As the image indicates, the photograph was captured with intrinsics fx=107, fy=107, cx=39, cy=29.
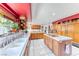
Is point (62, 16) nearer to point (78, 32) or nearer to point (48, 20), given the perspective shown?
point (48, 20)

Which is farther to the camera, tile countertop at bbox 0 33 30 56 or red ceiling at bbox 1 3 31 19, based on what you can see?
red ceiling at bbox 1 3 31 19

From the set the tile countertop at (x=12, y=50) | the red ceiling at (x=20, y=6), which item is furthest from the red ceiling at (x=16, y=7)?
the tile countertop at (x=12, y=50)

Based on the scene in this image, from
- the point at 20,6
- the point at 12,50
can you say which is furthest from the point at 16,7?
the point at 12,50

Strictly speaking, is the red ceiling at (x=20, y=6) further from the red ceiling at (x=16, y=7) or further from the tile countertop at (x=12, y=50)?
the tile countertop at (x=12, y=50)

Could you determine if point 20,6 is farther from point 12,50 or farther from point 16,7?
point 12,50

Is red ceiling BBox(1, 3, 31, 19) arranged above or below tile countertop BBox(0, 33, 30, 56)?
above

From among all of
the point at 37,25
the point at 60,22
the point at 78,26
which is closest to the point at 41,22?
the point at 37,25

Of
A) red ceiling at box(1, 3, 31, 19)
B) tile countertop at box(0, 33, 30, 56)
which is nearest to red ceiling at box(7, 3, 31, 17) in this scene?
red ceiling at box(1, 3, 31, 19)

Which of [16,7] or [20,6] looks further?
[16,7]

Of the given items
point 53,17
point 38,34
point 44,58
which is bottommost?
point 44,58

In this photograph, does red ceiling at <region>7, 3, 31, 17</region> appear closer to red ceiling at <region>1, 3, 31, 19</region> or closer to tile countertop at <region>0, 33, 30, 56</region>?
red ceiling at <region>1, 3, 31, 19</region>

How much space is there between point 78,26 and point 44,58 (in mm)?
743

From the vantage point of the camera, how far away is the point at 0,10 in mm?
1460

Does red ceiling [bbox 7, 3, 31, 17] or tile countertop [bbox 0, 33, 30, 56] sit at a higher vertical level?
red ceiling [bbox 7, 3, 31, 17]
